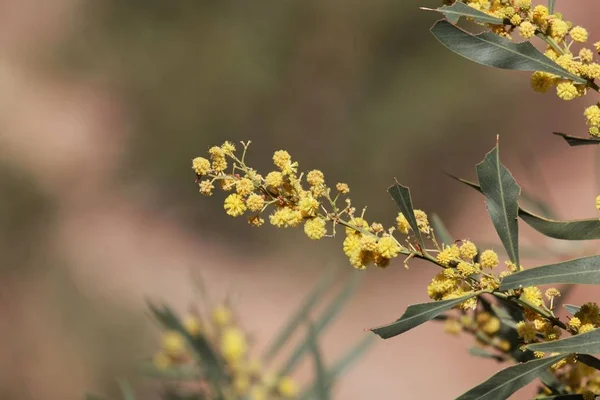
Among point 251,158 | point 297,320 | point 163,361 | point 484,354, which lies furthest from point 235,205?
point 251,158

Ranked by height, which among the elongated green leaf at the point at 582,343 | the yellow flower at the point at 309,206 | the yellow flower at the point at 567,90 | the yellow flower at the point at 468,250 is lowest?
the elongated green leaf at the point at 582,343

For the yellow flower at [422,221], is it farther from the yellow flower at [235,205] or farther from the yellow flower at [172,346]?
the yellow flower at [172,346]

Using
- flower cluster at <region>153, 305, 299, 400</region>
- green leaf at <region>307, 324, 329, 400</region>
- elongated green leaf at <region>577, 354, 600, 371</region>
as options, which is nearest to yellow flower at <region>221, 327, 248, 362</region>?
flower cluster at <region>153, 305, 299, 400</region>

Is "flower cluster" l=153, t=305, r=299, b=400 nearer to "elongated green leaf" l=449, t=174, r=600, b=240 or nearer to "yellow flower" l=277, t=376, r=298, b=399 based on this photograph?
"yellow flower" l=277, t=376, r=298, b=399

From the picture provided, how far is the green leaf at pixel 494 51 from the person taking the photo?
593 millimetres

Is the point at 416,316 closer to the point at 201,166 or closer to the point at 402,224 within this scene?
the point at 402,224

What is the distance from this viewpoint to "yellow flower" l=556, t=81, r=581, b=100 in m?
0.60

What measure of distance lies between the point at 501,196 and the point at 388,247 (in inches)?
4.3

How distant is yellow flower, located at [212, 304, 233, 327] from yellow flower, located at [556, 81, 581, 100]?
2.73 feet

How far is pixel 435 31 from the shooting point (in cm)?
60

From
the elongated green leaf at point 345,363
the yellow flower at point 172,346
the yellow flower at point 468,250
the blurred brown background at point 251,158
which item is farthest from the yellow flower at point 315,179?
the blurred brown background at point 251,158

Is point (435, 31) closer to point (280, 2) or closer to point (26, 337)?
point (26, 337)

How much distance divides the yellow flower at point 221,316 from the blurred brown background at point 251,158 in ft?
11.2

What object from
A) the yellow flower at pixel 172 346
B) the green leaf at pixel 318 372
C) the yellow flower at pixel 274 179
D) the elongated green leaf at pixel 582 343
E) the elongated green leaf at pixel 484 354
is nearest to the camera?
the elongated green leaf at pixel 582 343
